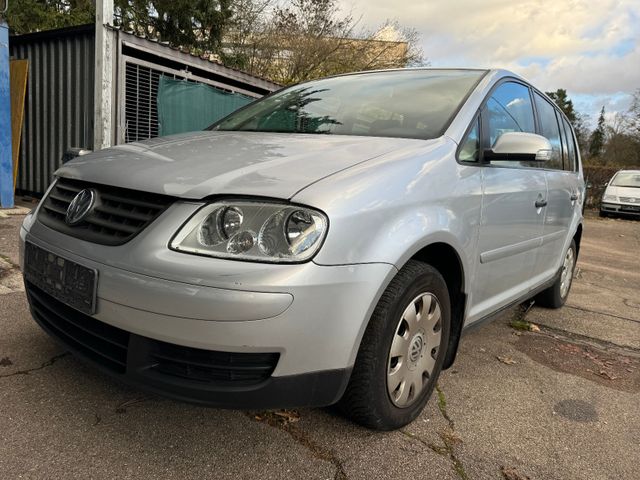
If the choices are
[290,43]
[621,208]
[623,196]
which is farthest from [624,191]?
[290,43]

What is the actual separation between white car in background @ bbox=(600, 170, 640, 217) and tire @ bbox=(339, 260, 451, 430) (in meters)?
16.0

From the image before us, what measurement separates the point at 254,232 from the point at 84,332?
86cm

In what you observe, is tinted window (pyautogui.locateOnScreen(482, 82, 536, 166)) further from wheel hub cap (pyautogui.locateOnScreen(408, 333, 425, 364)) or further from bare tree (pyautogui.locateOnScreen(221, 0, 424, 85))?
bare tree (pyautogui.locateOnScreen(221, 0, 424, 85))

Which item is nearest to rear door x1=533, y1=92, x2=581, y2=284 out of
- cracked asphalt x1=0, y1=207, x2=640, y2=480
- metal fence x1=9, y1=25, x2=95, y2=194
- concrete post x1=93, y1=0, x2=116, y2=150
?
cracked asphalt x1=0, y1=207, x2=640, y2=480

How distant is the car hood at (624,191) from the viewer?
15.9 meters

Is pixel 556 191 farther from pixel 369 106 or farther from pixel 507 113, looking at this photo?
pixel 369 106

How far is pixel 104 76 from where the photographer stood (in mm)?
6812

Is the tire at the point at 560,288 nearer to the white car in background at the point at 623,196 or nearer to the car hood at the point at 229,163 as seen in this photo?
the car hood at the point at 229,163

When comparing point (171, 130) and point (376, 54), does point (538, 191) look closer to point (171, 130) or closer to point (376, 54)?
point (171, 130)

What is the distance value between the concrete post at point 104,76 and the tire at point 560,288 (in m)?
5.70

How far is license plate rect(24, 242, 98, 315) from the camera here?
1.86m

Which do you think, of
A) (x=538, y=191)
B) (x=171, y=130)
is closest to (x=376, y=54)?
(x=171, y=130)

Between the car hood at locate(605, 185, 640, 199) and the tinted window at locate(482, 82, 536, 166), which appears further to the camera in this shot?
the car hood at locate(605, 185, 640, 199)

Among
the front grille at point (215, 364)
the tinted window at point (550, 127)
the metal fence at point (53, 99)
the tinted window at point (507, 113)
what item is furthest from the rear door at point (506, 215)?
the metal fence at point (53, 99)
